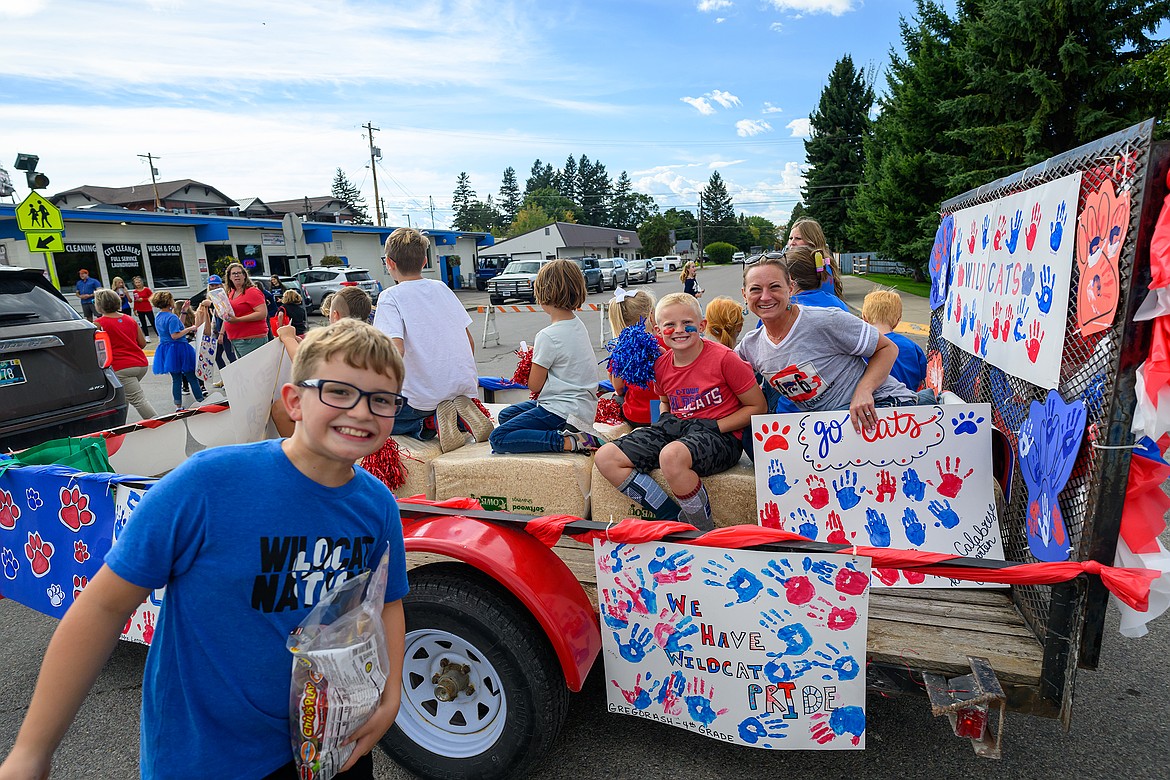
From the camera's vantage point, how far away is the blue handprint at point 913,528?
8.86 feet

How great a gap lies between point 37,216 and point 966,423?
13062 millimetres

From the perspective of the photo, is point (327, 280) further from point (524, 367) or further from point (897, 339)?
point (897, 339)

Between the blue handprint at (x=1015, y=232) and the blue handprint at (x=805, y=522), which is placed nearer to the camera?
the blue handprint at (x=1015, y=232)

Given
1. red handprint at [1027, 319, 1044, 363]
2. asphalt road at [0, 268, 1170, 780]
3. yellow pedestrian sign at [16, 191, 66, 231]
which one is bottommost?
asphalt road at [0, 268, 1170, 780]

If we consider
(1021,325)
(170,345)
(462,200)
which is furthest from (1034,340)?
(462,200)

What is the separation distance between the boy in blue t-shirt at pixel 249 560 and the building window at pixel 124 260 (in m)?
29.3

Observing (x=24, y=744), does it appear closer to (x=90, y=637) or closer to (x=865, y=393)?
(x=90, y=637)

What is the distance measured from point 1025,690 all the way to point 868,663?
1.42ft

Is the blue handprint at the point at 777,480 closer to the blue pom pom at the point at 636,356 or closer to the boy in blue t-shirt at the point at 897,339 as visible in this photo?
the blue pom pom at the point at 636,356

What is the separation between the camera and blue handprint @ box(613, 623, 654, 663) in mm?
2205

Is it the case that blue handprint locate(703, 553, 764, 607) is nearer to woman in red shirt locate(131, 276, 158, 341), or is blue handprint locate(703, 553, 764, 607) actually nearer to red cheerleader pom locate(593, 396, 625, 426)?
red cheerleader pom locate(593, 396, 625, 426)

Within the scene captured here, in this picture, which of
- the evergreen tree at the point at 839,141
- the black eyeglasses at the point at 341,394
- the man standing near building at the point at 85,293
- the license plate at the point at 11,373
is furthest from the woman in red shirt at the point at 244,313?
the evergreen tree at the point at 839,141

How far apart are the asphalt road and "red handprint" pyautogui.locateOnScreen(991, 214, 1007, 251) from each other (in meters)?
1.79

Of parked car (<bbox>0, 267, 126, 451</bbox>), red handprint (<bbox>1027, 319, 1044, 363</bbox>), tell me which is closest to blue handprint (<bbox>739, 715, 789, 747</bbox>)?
red handprint (<bbox>1027, 319, 1044, 363</bbox>)
